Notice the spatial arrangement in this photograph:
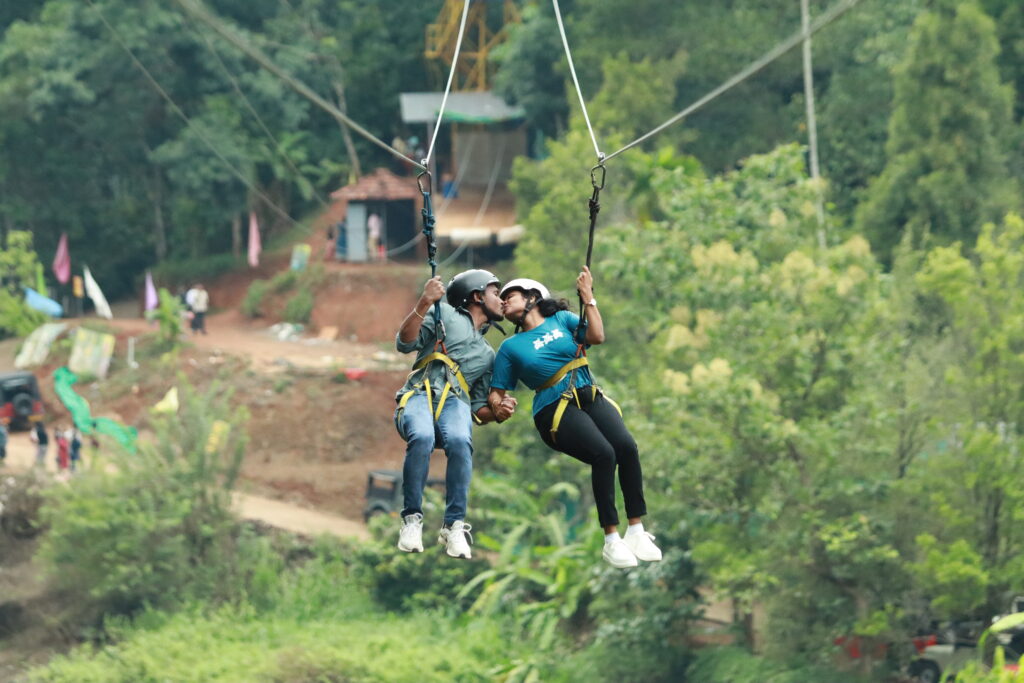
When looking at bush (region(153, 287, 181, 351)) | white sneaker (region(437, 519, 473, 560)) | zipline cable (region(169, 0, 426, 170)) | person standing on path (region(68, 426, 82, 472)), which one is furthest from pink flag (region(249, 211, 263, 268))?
white sneaker (region(437, 519, 473, 560))

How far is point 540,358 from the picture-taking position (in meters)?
11.1

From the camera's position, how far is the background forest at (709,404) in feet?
88.7

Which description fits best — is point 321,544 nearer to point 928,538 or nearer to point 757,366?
point 757,366

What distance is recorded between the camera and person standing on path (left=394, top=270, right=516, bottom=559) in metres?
10.7

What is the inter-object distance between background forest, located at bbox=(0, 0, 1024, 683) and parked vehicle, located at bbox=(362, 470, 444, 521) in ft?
7.92

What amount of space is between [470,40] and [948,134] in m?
23.7

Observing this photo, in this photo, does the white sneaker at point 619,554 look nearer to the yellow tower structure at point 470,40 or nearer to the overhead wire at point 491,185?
the overhead wire at point 491,185

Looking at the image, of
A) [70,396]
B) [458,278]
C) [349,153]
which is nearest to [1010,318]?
[458,278]

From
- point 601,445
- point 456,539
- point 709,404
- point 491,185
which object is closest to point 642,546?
point 601,445

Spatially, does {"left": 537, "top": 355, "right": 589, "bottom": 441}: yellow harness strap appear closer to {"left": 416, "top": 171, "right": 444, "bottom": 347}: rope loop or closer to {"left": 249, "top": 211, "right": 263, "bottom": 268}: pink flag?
{"left": 416, "top": 171, "right": 444, "bottom": 347}: rope loop

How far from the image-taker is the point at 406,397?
36.4 feet

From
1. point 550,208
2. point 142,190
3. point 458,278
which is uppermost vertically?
point 142,190

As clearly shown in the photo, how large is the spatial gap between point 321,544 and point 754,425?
14488 mm

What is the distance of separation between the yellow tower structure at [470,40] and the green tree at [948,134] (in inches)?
794
